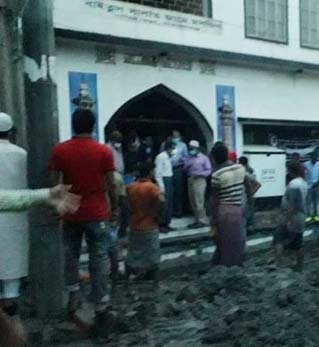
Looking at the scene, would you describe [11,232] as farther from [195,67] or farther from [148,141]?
[195,67]

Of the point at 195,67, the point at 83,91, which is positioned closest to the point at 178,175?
the point at 195,67

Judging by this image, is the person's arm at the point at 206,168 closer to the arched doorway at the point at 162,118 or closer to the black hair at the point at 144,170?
the arched doorway at the point at 162,118

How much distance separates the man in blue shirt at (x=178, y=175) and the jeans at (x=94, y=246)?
→ 350 inches

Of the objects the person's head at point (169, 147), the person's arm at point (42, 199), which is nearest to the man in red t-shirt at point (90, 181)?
the person's arm at point (42, 199)

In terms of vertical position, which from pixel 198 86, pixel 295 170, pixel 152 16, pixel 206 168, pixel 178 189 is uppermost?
pixel 152 16

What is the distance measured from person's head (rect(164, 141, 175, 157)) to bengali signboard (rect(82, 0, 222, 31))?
2.28 meters

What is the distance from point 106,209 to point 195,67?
408 inches

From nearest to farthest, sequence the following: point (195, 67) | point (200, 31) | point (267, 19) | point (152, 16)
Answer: point (152, 16), point (200, 31), point (195, 67), point (267, 19)

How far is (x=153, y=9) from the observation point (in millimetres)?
15734

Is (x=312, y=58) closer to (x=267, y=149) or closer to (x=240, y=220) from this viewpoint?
(x=267, y=149)

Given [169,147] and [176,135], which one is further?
[176,135]

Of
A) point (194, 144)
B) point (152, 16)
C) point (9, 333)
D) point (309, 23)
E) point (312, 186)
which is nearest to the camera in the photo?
point (9, 333)

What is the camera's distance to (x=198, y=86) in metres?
17.2

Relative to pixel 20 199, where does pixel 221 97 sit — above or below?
above
